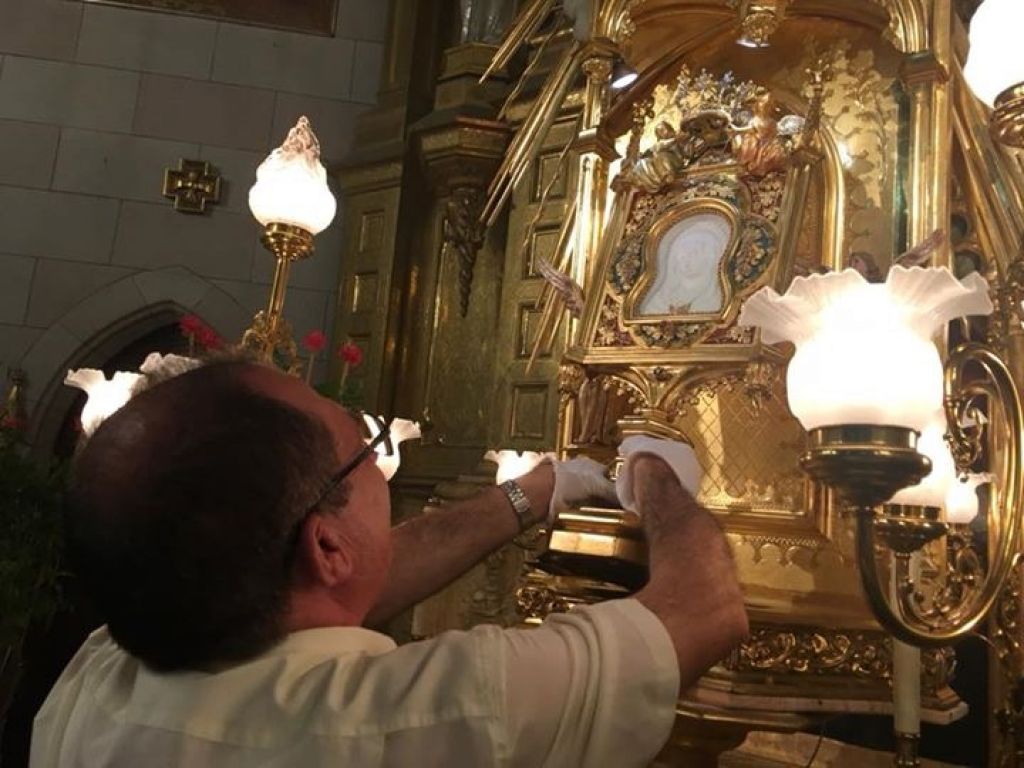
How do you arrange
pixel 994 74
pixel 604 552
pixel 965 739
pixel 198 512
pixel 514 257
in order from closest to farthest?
1. pixel 198 512
2. pixel 994 74
3. pixel 604 552
4. pixel 965 739
5. pixel 514 257

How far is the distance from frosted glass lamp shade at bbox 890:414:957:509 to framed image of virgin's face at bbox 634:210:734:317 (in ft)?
2.24

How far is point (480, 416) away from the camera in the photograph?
11.6 feet

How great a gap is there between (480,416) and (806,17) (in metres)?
1.95

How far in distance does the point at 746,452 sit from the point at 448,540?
3.41ft

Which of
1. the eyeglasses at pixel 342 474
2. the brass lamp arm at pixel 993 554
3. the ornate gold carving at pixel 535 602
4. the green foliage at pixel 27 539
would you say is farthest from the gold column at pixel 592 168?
the green foliage at pixel 27 539

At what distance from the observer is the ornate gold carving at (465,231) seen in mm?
3633

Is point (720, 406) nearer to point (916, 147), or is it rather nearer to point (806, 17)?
point (916, 147)

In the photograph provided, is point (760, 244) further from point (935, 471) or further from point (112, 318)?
point (112, 318)

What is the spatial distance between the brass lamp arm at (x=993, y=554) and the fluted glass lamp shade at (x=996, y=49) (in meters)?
0.32

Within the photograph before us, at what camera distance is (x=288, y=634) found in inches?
31.3

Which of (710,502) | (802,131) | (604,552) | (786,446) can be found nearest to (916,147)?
(802,131)

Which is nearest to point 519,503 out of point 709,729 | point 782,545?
point 709,729

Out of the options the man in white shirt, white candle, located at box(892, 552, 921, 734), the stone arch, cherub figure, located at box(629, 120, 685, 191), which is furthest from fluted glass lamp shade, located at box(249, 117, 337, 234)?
the stone arch

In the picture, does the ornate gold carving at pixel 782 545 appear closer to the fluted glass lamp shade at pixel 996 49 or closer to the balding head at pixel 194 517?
the fluted glass lamp shade at pixel 996 49
